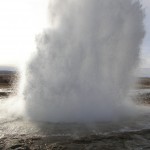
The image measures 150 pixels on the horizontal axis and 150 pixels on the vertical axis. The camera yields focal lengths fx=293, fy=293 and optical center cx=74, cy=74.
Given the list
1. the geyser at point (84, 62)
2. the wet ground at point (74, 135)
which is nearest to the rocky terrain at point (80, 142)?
the wet ground at point (74, 135)

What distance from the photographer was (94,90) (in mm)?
18141

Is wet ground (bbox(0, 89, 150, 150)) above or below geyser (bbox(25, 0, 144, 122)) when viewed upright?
below

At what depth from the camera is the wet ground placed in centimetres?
1123

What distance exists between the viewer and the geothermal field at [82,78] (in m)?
14.0

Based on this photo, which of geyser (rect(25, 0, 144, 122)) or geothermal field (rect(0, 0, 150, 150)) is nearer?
geothermal field (rect(0, 0, 150, 150))

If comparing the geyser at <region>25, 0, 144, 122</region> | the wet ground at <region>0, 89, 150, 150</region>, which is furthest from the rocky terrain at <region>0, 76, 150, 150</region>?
the geyser at <region>25, 0, 144, 122</region>

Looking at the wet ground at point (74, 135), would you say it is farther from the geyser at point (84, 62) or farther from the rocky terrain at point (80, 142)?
the geyser at point (84, 62)

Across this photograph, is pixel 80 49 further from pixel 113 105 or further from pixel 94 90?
pixel 113 105

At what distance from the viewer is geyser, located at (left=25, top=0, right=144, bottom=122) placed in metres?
17.0

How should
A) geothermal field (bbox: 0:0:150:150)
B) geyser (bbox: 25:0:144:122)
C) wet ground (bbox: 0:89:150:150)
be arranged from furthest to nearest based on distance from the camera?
geyser (bbox: 25:0:144:122), geothermal field (bbox: 0:0:150:150), wet ground (bbox: 0:89:150:150)

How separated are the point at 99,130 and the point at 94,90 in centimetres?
491

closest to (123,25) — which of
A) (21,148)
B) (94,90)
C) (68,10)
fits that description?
(68,10)

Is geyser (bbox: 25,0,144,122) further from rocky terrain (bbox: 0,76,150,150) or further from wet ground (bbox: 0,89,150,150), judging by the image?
rocky terrain (bbox: 0,76,150,150)

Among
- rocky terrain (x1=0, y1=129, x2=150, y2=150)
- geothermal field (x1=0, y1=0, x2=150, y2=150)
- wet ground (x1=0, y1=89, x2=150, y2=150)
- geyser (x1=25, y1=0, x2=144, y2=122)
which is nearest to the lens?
rocky terrain (x1=0, y1=129, x2=150, y2=150)
